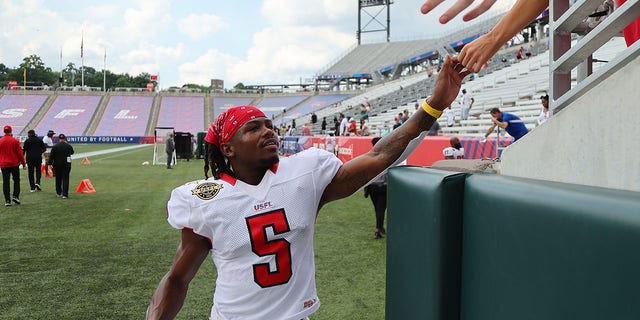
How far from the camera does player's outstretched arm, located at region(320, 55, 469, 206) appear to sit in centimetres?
195

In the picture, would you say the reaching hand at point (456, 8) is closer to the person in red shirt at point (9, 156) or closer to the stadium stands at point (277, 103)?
the person in red shirt at point (9, 156)

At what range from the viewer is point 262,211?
2.00 metres

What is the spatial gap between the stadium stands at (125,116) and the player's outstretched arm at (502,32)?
175ft

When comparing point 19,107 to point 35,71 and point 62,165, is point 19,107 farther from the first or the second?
point 62,165

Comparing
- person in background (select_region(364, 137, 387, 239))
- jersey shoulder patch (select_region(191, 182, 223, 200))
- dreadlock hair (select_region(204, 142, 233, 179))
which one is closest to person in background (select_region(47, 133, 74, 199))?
person in background (select_region(364, 137, 387, 239))

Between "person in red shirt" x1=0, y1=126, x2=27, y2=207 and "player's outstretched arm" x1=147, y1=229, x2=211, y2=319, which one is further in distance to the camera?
"person in red shirt" x1=0, y1=126, x2=27, y2=207

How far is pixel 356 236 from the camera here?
738 cm

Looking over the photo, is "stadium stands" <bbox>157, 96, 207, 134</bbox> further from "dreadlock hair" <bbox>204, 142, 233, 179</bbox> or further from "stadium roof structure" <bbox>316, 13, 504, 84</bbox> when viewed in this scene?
"dreadlock hair" <bbox>204, 142, 233, 179</bbox>

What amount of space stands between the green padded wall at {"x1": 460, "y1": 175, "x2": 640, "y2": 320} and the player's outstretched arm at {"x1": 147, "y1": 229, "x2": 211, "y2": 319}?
3.81 feet

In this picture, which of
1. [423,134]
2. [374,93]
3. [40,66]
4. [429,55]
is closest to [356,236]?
[423,134]

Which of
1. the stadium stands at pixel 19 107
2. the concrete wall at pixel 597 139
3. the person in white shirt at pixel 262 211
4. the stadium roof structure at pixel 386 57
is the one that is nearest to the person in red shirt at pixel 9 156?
the person in white shirt at pixel 262 211

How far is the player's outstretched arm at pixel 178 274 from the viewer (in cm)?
208

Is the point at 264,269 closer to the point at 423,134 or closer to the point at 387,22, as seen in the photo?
the point at 423,134

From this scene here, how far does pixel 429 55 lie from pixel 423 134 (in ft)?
157
